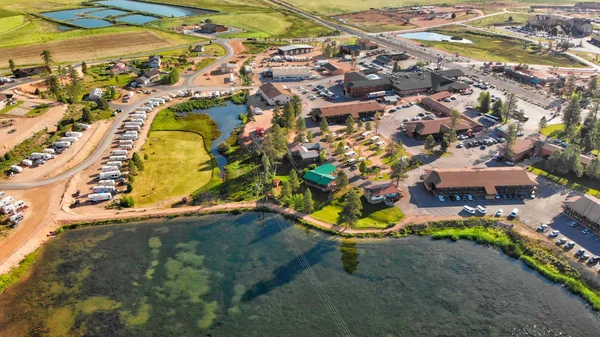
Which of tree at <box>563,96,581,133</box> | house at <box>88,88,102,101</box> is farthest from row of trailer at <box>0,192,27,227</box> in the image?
tree at <box>563,96,581,133</box>

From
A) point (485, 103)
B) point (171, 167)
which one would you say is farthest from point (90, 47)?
point (485, 103)

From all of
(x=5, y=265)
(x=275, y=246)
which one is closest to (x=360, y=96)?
(x=275, y=246)

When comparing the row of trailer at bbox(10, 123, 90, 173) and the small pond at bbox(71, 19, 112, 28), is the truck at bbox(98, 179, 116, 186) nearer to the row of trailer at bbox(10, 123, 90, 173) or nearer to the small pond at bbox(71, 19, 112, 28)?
the row of trailer at bbox(10, 123, 90, 173)

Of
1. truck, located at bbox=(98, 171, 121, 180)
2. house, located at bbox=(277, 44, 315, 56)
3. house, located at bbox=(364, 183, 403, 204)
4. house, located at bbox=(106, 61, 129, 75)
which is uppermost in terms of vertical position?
house, located at bbox=(277, 44, 315, 56)

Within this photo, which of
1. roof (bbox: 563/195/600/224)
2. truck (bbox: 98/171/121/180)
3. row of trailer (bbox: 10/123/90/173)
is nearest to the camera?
roof (bbox: 563/195/600/224)

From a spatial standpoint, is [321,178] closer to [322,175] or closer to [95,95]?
[322,175]

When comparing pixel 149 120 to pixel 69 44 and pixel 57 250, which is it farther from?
pixel 69 44

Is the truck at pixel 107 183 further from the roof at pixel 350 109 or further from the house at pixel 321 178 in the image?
the roof at pixel 350 109
